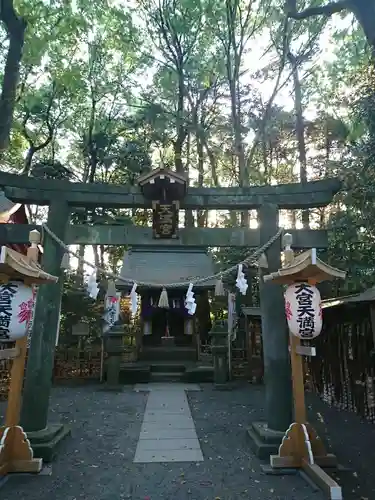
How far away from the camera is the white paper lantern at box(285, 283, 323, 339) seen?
5.05 m

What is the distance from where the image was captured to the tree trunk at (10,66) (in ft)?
26.4

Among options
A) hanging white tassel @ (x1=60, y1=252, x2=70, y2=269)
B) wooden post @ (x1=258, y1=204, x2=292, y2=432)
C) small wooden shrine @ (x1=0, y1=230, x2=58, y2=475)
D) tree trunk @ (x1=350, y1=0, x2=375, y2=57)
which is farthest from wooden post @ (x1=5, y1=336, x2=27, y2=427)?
tree trunk @ (x1=350, y1=0, x2=375, y2=57)

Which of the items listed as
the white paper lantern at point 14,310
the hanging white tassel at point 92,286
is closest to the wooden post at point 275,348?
the hanging white tassel at point 92,286

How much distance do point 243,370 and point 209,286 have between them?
3413mm

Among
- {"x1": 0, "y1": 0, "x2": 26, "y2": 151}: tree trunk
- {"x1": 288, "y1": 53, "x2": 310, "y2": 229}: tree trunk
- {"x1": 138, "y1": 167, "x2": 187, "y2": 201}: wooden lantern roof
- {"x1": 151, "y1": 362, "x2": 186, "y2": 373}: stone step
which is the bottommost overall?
{"x1": 151, "y1": 362, "x2": 186, "y2": 373}: stone step

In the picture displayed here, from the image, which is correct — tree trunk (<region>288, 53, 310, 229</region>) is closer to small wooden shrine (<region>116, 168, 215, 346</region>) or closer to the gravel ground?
small wooden shrine (<region>116, 168, 215, 346</region>)

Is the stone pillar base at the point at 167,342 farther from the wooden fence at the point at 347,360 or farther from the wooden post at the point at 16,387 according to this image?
the wooden post at the point at 16,387

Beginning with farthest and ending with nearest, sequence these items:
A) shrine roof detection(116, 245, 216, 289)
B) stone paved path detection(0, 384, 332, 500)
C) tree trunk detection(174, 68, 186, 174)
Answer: tree trunk detection(174, 68, 186, 174)
shrine roof detection(116, 245, 216, 289)
stone paved path detection(0, 384, 332, 500)

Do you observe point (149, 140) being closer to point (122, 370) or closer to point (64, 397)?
point (122, 370)

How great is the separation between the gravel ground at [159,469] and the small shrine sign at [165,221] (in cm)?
364

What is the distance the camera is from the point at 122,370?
12758 millimetres

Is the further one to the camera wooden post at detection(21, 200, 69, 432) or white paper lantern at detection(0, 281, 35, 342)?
wooden post at detection(21, 200, 69, 432)

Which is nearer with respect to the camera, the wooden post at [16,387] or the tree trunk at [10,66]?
the wooden post at [16,387]

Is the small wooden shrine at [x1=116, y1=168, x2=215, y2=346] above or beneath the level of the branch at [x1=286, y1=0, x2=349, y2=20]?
beneath
